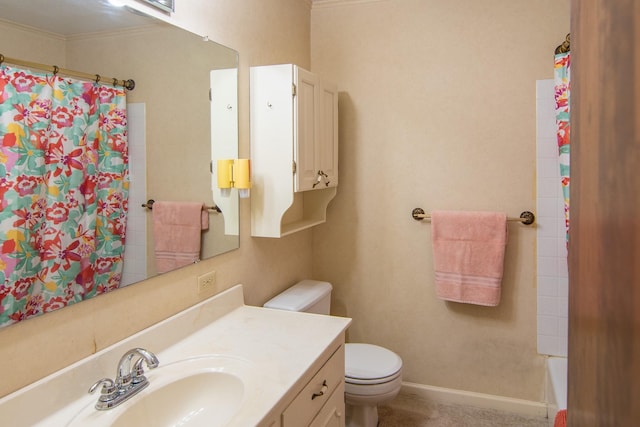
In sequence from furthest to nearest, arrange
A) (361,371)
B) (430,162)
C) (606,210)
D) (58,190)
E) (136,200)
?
(430,162), (361,371), (136,200), (58,190), (606,210)

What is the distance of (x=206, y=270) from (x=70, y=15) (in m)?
0.99

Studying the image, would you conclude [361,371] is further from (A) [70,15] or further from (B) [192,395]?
(A) [70,15]

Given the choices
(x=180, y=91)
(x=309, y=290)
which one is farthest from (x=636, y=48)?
(x=309, y=290)

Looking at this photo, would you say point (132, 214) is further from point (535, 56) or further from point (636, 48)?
point (535, 56)

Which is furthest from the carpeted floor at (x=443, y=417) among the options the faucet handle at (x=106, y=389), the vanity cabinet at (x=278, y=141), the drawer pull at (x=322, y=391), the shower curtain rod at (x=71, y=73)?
the shower curtain rod at (x=71, y=73)

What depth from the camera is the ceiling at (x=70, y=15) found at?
108 cm

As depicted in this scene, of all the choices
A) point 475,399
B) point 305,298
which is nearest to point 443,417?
point 475,399

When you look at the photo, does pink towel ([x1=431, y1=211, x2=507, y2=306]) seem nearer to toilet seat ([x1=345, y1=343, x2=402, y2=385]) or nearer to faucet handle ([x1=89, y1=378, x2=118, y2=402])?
toilet seat ([x1=345, y1=343, x2=402, y2=385])

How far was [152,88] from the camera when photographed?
149 cm

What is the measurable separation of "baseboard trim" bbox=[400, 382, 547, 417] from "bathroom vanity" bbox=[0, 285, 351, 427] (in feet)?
3.63

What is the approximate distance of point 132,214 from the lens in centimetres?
142

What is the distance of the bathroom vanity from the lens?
1.13 meters

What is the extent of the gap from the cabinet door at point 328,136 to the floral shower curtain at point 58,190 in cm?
114

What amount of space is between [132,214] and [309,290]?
1250mm
